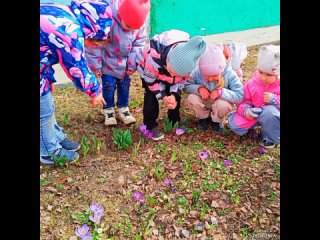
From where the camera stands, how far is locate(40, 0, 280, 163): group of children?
11.6ft

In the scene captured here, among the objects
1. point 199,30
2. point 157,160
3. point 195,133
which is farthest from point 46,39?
point 199,30

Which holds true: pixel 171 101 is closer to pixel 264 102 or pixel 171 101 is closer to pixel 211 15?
pixel 264 102

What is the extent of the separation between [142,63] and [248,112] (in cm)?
96

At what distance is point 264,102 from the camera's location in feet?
12.4

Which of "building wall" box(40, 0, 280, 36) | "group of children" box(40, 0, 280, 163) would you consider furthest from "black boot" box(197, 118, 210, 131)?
"building wall" box(40, 0, 280, 36)

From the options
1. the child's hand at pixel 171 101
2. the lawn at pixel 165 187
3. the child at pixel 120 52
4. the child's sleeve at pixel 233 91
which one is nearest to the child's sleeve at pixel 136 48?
the child at pixel 120 52

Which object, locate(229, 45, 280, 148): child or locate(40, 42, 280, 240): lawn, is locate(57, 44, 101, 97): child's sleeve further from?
locate(229, 45, 280, 148): child

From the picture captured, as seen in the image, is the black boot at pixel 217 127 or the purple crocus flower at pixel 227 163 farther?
the black boot at pixel 217 127

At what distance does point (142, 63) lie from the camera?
3791 mm

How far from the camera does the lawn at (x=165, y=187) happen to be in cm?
315

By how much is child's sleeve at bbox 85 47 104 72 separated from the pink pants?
0.84 m

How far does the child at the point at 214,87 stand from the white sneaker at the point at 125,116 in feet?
1.91

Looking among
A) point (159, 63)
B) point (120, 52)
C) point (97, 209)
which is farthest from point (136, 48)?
point (97, 209)

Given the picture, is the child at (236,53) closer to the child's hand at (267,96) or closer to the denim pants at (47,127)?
the child's hand at (267,96)
